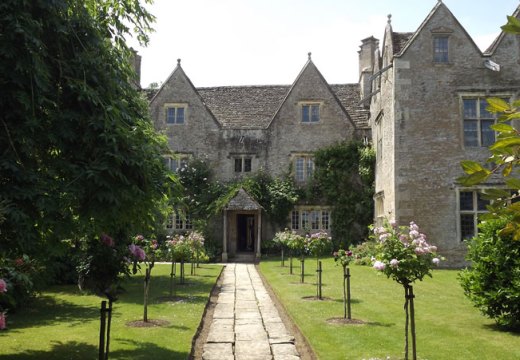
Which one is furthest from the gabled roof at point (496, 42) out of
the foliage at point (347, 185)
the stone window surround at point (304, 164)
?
the stone window surround at point (304, 164)

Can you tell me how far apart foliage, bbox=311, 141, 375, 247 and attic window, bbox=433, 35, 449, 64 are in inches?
257

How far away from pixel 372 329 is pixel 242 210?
55.7ft

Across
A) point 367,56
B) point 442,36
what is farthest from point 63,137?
point 367,56

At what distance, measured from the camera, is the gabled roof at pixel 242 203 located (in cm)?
2538

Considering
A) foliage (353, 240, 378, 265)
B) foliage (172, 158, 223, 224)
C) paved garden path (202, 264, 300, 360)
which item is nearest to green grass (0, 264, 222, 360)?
paved garden path (202, 264, 300, 360)

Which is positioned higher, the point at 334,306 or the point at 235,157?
the point at 235,157

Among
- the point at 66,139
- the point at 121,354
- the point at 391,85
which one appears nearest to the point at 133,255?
the point at 121,354

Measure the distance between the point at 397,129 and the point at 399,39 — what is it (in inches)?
196

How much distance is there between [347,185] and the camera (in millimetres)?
26766

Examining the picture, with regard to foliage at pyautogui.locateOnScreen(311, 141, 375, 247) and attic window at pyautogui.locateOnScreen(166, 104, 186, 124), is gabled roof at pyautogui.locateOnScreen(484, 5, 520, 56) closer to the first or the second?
foliage at pyautogui.locateOnScreen(311, 141, 375, 247)

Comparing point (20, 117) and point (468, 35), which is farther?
point (468, 35)

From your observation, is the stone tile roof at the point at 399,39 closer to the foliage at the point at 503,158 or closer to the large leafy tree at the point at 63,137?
the large leafy tree at the point at 63,137

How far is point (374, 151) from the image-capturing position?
25906 mm

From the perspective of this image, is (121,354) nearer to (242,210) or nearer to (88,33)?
(88,33)
